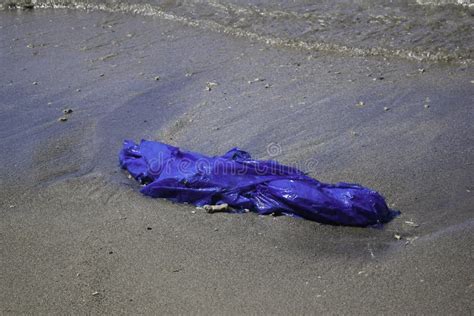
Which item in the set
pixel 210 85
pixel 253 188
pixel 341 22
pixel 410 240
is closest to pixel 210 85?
pixel 210 85

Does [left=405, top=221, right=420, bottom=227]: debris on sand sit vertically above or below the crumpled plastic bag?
below

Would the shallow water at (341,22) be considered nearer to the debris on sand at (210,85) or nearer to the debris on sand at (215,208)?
the debris on sand at (210,85)

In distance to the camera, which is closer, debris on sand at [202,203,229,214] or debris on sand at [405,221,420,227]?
debris on sand at [405,221,420,227]

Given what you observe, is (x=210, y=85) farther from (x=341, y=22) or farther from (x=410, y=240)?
(x=410, y=240)

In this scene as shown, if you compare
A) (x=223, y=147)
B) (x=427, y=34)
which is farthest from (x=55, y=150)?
(x=427, y=34)

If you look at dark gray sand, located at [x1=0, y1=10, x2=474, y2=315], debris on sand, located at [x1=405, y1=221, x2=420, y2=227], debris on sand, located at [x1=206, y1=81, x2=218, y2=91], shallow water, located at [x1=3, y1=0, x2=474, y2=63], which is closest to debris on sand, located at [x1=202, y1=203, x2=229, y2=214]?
dark gray sand, located at [x1=0, y1=10, x2=474, y2=315]

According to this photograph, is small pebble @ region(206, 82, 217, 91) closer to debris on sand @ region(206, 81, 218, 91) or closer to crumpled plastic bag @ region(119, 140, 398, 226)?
debris on sand @ region(206, 81, 218, 91)

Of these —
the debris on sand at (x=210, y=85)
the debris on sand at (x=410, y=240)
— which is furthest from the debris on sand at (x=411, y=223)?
the debris on sand at (x=210, y=85)
